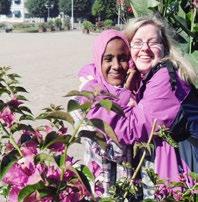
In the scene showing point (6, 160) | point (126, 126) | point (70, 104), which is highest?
point (70, 104)

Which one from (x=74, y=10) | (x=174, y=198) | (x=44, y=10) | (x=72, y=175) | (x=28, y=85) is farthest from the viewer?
(x=44, y=10)

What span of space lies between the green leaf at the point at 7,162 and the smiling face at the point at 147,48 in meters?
1.14

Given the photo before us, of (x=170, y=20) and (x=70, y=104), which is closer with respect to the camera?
(x=70, y=104)

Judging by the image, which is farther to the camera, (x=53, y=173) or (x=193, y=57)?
(x=193, y=57)

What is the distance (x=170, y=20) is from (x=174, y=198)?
4.69 feet

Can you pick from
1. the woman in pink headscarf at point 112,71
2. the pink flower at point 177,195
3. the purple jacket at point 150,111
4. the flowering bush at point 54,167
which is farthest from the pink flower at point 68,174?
the woman in pink headscarf at point 112,71

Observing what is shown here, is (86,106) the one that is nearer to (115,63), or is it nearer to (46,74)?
(115,63)

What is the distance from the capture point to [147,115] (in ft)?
7.14

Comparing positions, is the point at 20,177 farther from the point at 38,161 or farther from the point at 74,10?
the point at 74,10

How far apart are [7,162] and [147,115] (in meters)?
0.96

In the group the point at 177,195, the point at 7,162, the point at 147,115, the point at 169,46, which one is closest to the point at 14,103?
the point at 7,162

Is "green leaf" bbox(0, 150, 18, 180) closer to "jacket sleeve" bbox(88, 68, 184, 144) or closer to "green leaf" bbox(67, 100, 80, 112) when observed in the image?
"green leaf" bbox(67, 100, 80, 112)

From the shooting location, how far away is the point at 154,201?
1414 mm

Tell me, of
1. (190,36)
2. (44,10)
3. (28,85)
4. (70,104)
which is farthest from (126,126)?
(44,10)
